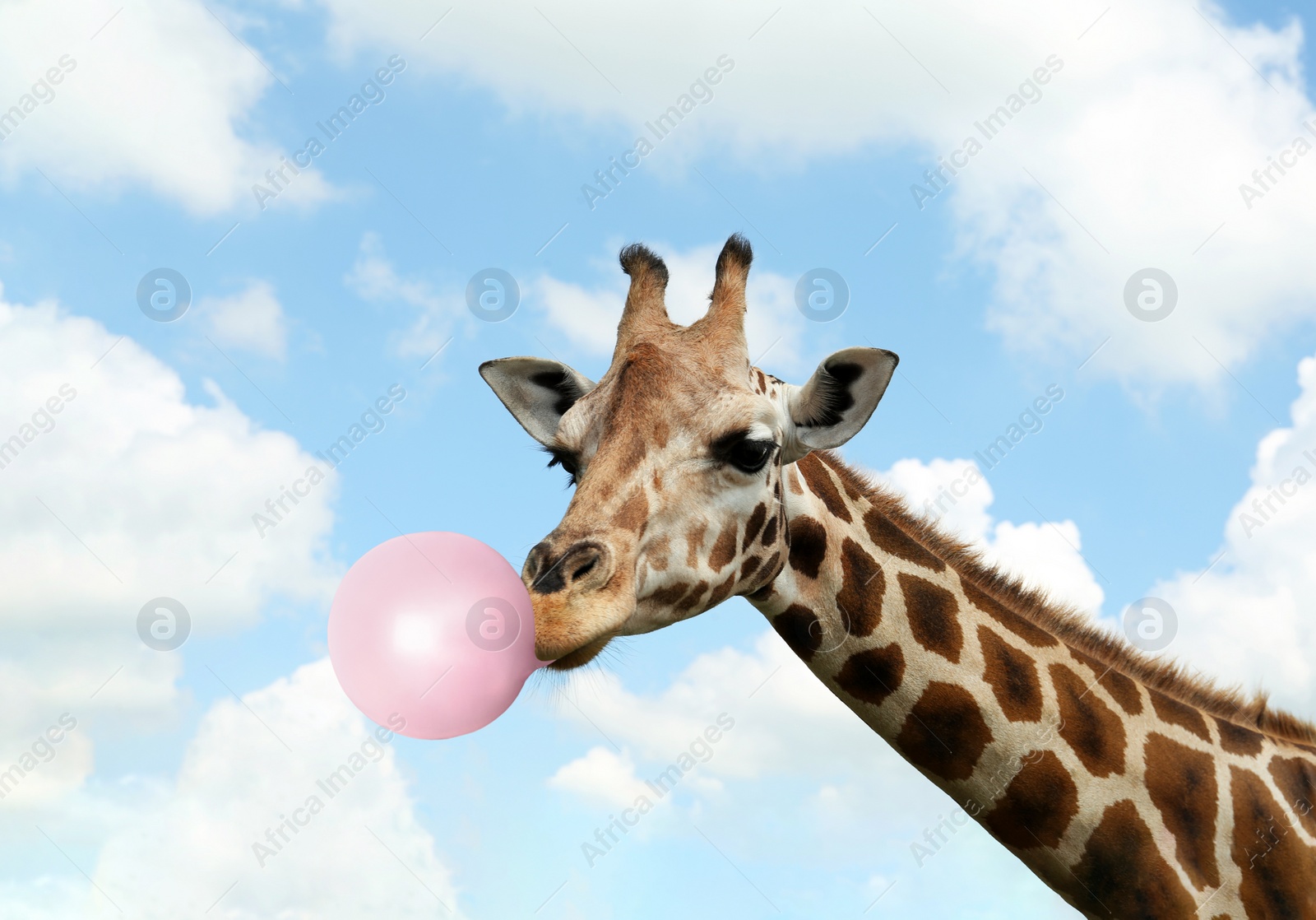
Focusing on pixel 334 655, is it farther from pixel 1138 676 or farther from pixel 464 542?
pixel 1138 676

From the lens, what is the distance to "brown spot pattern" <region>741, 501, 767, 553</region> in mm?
6297

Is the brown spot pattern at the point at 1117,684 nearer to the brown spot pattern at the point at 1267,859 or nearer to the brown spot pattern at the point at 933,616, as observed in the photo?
the brown spot pattern at the point at 1267,859

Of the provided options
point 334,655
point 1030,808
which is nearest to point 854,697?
point 1030,808

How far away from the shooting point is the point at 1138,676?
7699mm

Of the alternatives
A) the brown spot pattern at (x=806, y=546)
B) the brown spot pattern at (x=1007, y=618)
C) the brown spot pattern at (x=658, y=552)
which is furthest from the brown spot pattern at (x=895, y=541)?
the brown spot pattern at (x=658, y=552)

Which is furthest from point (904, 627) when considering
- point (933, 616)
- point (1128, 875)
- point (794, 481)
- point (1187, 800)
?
point (1187, 800)

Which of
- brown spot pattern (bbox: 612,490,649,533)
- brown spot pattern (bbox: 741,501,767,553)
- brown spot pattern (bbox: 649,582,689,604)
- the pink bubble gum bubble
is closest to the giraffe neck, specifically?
brown spot pattern (bbox: 741,501,767,553)

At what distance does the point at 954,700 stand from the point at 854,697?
657mm

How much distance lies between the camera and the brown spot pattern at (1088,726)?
688cm

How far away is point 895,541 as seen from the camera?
7285 mm

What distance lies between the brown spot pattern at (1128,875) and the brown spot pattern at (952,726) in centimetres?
96

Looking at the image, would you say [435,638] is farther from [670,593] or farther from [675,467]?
[675,467]

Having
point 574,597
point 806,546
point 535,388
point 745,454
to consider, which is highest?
point 745,454

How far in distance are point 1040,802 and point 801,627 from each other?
1.97m
